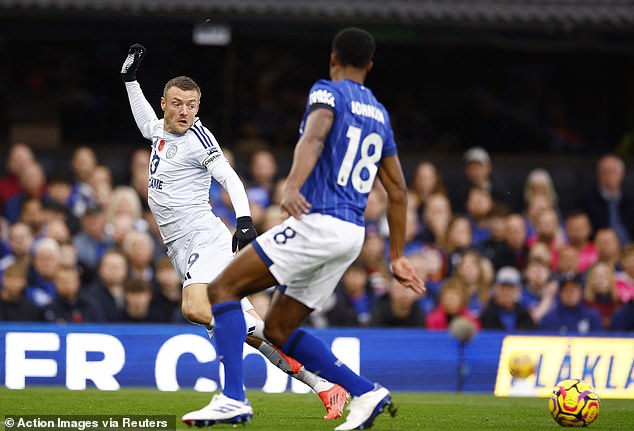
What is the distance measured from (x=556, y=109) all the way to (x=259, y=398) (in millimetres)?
8443

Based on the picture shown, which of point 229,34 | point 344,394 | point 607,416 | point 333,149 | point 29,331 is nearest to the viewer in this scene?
point 333,149

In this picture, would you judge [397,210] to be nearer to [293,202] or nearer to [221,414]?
[293,202]

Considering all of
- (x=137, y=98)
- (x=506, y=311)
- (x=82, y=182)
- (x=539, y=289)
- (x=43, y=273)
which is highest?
(x=137, y=98)

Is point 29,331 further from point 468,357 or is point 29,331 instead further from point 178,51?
point 178,51

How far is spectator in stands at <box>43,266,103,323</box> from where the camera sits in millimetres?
14039

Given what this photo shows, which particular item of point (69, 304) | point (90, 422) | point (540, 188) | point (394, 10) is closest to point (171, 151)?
point (90, 422)

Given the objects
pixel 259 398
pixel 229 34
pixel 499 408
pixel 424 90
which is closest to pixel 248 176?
pixel 229 34

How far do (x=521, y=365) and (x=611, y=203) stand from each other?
Answer: 3.91m

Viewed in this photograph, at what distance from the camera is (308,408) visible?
11.1 meters

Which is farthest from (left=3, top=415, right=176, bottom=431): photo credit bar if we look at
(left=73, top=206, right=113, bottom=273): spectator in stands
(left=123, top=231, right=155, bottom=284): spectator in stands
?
(left=73, top=206, right=113, bottom=273): spectator in stands

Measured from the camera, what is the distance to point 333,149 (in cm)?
831

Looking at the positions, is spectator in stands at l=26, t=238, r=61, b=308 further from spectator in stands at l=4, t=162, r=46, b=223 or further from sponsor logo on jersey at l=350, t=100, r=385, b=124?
sponsor logo on jersey at l=350, t=100, r=385, b=124

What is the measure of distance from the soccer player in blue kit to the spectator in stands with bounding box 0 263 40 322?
585 centimetres

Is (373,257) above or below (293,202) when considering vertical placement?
below
